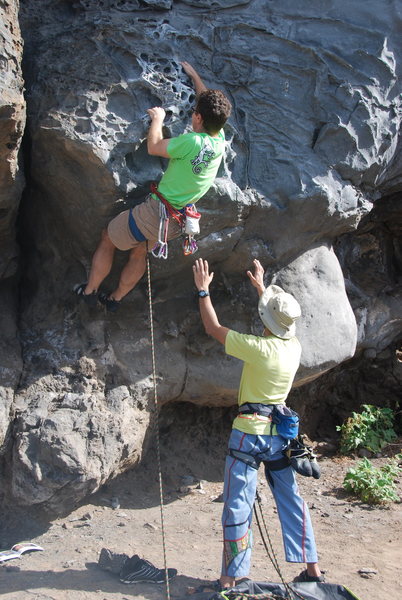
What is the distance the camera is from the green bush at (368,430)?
708cm

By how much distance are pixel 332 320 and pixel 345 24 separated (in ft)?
7.79

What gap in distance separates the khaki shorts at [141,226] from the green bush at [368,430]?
3406mm

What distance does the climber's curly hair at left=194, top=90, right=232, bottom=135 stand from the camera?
4301mm

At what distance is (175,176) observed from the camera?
4.43 metres

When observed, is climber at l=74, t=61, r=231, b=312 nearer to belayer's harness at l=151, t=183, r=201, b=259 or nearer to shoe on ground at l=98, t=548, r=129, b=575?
belayer's harness at l=151, t=183, r=201, b=259

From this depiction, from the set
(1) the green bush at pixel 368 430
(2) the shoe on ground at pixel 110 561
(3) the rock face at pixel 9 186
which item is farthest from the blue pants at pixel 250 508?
(1) the green bush at pixel 368 430

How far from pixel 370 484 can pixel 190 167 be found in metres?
3.22

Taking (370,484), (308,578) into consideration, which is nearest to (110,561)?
(308,578)

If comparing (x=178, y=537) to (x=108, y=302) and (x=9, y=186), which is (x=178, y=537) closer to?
(x=108, y=302)

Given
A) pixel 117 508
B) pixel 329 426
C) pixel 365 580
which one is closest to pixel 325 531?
pixel 365 580

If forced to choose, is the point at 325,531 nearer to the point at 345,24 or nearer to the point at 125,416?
the point at 125,416

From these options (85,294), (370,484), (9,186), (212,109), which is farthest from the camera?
(370,484)

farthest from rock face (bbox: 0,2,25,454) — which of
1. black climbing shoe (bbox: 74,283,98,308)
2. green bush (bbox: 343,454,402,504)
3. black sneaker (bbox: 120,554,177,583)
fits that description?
green bush (bbox: 343,454,402,504)

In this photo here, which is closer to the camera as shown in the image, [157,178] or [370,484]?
[157,178]
